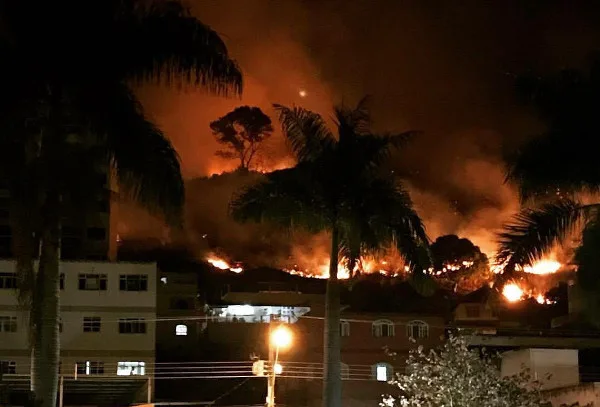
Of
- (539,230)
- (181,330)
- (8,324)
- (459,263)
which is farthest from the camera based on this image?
Answer: (459,263)

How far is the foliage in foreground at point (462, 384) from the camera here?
17953mm

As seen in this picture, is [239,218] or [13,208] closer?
[13,208]

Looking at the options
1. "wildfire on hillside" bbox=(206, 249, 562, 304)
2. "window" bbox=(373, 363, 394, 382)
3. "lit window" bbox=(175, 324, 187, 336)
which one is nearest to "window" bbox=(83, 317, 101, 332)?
"lit window" bbox=(175, 324, 187, 336)

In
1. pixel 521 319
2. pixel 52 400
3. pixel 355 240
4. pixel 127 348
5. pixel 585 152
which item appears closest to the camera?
pixel 52 400

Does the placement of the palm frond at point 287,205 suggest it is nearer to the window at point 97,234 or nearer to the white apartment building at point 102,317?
the white apartment building at point 102,317

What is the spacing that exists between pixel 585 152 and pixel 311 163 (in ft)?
25.6

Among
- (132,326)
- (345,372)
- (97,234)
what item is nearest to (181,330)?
(132,326)

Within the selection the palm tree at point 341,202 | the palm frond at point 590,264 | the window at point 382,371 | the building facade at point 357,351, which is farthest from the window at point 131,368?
the palm frond at point 590,264

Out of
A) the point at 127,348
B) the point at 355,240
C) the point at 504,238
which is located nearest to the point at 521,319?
the point at 127,348

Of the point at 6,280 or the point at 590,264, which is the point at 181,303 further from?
the point at 590,264

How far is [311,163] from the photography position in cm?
2352

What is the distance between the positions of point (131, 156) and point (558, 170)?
8.27 metres

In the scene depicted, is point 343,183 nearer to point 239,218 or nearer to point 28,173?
point 239,218

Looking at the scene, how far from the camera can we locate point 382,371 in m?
46.3
